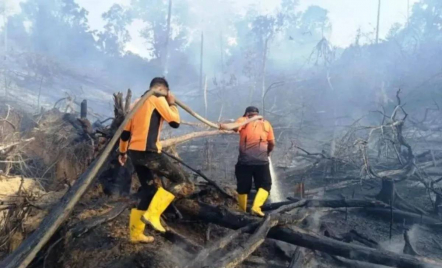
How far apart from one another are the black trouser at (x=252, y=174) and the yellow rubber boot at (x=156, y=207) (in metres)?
1.56

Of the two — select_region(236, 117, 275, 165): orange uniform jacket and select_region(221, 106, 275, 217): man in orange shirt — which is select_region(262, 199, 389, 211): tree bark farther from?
select_region(236, 117, 275, 165): orange uniform jacket

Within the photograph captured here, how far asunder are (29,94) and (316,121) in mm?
21229

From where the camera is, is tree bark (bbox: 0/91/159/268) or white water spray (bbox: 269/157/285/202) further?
white water spray (bbox: 269/157/285/202)

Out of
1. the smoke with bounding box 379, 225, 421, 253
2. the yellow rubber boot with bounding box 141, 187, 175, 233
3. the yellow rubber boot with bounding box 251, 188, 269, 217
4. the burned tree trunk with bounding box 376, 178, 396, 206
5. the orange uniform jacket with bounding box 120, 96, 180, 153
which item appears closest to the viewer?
the yellow rubber boot with bounding box 141, 187, 175, 233

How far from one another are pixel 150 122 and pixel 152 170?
547mm

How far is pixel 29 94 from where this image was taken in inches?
1057

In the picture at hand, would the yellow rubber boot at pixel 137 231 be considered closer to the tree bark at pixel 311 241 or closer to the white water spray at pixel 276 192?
the tree bark at pixel 311 241

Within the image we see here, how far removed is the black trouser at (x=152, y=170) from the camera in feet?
12.9

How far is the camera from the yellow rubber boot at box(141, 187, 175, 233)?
12.3ft

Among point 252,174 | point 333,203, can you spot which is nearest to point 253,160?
point 252,174

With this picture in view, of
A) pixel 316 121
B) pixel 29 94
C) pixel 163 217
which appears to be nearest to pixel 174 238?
pixel 163 217

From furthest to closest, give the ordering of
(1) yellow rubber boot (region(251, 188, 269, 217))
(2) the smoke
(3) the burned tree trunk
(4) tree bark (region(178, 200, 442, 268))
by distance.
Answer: (3) the burned tree trunk < (2) the smoke < (1) yellow rubber boot (region(251, 188, 269, 217)) < (4) tree bark (region(178, 200, 442, 268))

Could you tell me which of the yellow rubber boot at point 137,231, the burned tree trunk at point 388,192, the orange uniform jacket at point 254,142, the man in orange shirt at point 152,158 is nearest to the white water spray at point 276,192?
the burned tree trunk at point 388,192

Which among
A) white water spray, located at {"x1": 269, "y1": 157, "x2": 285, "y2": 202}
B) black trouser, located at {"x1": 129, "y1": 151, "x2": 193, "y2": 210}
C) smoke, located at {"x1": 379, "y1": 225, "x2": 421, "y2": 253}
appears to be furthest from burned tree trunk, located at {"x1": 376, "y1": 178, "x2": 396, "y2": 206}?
black trouser, located at {"x1": 129, "y1": 151, "x2": 193, "y2": 210}
